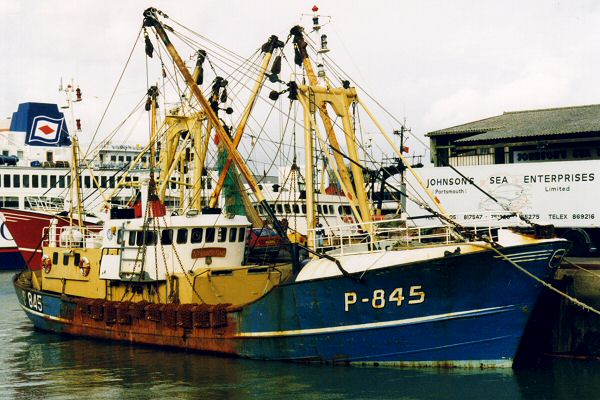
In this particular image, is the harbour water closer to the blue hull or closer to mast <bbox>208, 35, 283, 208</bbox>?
the blue hull

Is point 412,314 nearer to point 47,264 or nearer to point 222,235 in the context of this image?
point 222,235

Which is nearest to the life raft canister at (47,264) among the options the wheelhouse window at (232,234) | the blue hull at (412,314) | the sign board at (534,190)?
the wheelhouse window at (232,234)

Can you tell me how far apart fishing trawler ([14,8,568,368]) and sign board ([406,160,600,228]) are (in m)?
9.04

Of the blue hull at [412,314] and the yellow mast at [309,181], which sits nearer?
the blue hull at [412,314]

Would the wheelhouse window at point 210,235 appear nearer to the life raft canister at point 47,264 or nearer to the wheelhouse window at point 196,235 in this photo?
the wheelhouse window at point 196,235

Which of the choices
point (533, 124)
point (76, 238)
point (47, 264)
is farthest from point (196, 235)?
point (533, 124)

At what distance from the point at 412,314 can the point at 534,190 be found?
16706 mm

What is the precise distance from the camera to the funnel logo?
75062mm

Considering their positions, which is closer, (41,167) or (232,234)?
(232,234)

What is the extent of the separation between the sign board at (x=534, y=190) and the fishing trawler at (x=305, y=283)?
9.04 meters

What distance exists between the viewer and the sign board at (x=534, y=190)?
35562 mm

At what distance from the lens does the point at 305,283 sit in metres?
23.6

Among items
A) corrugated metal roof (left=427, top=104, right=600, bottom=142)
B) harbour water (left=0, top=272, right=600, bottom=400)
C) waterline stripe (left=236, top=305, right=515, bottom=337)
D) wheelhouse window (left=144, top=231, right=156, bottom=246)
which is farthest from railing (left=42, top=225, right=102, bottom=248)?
corrugated metal roof (left=427, top=104, right=600, bottom=142)

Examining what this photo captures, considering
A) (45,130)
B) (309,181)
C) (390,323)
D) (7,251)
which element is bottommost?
(390,323)
